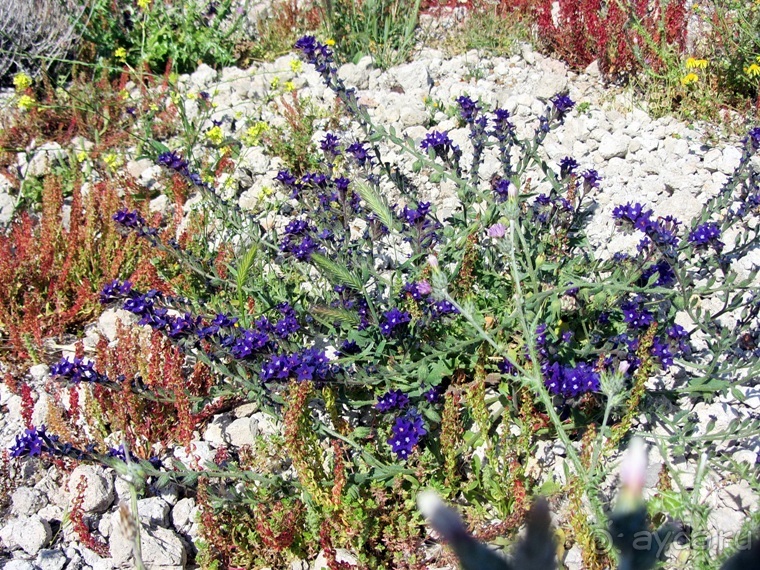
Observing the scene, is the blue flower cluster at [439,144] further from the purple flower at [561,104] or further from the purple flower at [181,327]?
the purple flower at [181,327]

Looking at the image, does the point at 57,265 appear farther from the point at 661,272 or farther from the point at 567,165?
the point at 661,272

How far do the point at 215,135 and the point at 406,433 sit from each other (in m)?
2.63

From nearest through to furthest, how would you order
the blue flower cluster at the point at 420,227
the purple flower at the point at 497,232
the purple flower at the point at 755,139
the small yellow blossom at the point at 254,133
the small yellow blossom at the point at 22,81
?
the purple flower at the point at 497,232
the blue flower cluster at the point at 420,227
the purple flower at the point at 755,139
the small yellow blossom at the point at 254,133
the small yellow blossom at the point at 22,81

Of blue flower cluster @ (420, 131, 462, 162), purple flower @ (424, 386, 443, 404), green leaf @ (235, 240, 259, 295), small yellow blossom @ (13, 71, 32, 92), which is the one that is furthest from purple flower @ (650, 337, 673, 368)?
small yellow blossom @ (13, 71, 32, 92)

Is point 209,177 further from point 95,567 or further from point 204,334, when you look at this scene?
point 95,567

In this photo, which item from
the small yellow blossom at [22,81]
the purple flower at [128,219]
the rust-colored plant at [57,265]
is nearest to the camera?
the purple flower at [128,219]

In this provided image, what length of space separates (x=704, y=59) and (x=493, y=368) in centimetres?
264

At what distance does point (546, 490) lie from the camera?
2381mm

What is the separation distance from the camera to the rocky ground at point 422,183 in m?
2.52

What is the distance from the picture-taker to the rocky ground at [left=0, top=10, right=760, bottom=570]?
8.28 feet

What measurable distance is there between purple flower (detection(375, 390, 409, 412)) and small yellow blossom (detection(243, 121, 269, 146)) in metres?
2.29

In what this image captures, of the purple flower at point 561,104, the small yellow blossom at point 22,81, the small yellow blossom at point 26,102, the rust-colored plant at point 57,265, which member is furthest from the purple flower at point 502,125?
the small yellow blossom at point 22,81

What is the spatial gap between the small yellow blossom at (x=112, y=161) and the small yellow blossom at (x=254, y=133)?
0.81 metres

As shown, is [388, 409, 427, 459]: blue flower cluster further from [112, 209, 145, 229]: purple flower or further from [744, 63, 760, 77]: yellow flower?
A: [744, 63, 760, 77]: yellow flower
